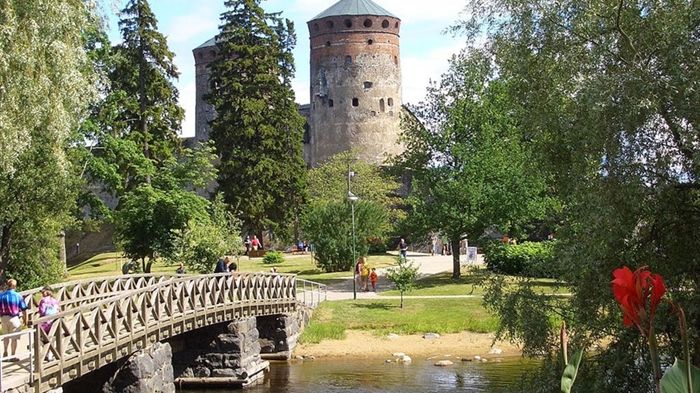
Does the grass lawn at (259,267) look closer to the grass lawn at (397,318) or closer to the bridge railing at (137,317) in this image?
the grass lawn at (397,318)

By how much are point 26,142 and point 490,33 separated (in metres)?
8.28

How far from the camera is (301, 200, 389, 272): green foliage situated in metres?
38.3

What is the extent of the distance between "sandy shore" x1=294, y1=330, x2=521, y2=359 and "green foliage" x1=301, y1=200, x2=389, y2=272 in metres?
10.8

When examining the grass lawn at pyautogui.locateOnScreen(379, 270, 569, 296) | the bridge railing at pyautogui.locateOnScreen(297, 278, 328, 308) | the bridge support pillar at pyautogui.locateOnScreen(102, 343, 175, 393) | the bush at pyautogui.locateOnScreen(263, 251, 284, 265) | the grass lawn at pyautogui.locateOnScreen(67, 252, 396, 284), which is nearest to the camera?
the bridge support pillar at pyautogui.locateOnScreen(102, 343, 175, 393)

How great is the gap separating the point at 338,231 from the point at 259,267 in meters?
4.67

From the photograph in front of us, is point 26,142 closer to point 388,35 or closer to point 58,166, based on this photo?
point 58,166

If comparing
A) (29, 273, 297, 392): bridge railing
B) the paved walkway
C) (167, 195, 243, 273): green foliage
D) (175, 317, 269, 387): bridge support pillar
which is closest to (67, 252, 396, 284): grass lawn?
the paved walkway

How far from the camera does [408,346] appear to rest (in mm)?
26766

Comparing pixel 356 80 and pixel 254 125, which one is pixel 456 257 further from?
pixel 356 80

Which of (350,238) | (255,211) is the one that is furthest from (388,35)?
(350,238)

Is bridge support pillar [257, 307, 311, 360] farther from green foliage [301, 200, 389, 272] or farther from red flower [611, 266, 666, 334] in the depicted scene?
red flower [611, 266, 666, 334]

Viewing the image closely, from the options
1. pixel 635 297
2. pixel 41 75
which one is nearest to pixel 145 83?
pixel 41 75

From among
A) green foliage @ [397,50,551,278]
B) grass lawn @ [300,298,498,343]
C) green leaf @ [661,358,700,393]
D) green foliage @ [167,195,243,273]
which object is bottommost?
grass lawn @ [300,298,498,343]

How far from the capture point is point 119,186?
3566cm
